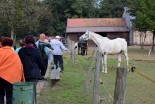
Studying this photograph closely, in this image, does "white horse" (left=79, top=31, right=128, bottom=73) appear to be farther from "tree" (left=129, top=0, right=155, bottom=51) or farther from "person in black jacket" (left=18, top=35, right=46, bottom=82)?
"tree" (left=129, top=0, right=155, bottom=51)

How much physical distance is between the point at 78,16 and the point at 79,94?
6586 cm

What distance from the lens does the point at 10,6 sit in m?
41.2

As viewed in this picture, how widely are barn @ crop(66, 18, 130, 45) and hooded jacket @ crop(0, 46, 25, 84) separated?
5816 cm

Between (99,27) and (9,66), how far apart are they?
60.7 m

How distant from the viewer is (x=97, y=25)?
68250 millimetres

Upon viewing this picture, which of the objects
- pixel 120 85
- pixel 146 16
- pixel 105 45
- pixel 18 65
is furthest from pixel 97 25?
pixel 120 85

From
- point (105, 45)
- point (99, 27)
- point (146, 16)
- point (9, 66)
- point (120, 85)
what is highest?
point (146, 16)

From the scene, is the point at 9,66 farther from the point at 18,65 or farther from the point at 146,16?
the point at 146,16

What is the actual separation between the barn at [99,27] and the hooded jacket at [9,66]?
191ft

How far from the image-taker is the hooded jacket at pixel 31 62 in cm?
845

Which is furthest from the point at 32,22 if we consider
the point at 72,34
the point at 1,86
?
the point at 1,86

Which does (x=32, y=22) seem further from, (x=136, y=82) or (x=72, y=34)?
(x=136, y=82)

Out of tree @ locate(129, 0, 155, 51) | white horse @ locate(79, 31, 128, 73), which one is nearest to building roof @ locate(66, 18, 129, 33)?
tree @ locate(129, 0, 155, 51)

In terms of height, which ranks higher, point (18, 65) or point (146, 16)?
point (146, 16)
